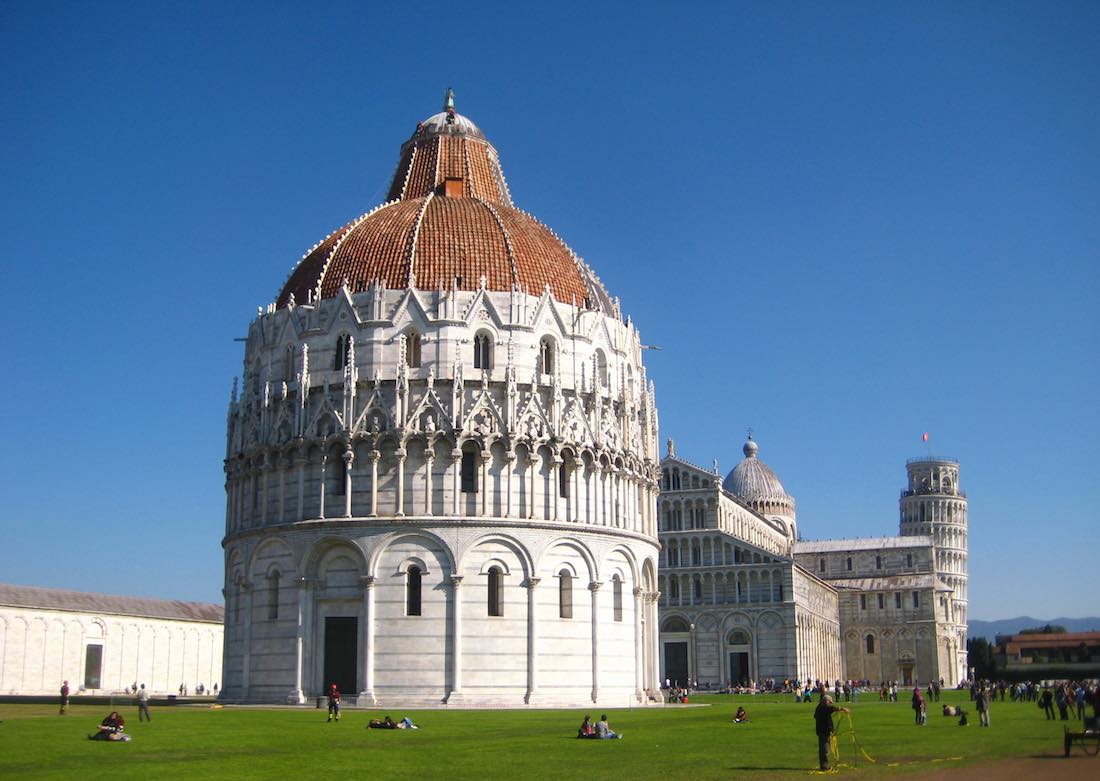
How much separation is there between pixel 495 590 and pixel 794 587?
62457mm

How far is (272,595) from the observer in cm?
5747

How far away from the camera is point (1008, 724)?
43.3 meters

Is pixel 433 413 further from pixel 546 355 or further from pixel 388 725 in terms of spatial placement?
pixel 388 725

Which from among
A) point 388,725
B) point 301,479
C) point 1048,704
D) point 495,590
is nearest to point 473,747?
point 388,725

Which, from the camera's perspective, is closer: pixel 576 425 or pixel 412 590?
pixel 412 590

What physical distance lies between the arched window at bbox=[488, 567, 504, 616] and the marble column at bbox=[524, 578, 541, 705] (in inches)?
48.1

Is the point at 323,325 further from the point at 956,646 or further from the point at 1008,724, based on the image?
the point at 956,646

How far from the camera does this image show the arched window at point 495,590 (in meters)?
55.0

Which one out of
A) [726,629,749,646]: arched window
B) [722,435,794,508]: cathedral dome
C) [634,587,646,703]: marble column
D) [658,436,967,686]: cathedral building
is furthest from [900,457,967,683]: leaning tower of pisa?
[634,587,646,703]: marble column

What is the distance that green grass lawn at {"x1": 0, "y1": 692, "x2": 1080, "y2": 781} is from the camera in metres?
24.5

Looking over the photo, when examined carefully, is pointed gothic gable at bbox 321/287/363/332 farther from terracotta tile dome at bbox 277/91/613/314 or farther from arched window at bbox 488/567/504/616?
arched window at bbox 488/567/504/616

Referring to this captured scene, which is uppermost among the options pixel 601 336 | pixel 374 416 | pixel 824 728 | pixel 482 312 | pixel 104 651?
pixel 482 312

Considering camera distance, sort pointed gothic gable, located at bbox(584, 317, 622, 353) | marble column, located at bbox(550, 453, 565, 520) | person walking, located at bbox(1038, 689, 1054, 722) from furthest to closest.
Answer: pointed gothic gable, located at bbox(584, 317, 622, 353), marble column, located at bbox(550, 453, 565, 520), person walking, located at bbox(1038, 689, 1054, 722)

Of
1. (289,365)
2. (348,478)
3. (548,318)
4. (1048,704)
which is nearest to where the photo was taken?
(1048,704)
